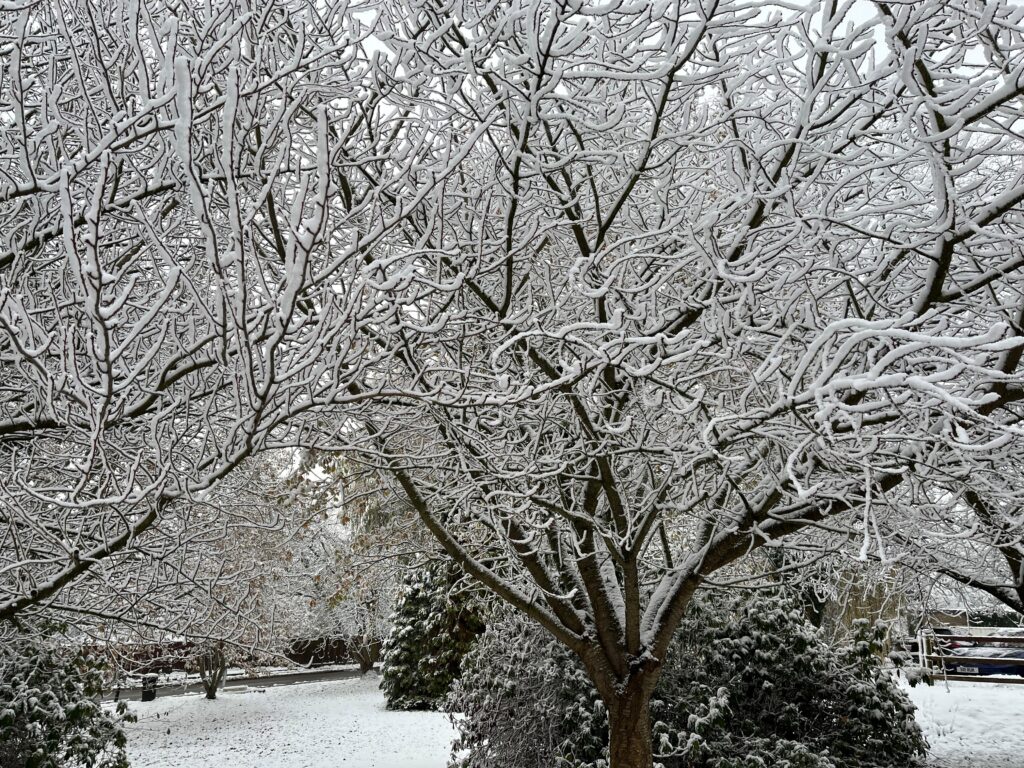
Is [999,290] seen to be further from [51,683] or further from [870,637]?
[51,683]

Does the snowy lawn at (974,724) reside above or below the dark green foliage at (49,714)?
below

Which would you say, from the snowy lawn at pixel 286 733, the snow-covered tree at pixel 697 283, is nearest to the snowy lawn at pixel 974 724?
the snow-covered tree at pixel 697 283

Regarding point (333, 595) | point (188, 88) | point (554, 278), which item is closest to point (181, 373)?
point (188, 88)

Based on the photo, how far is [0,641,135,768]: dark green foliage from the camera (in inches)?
271

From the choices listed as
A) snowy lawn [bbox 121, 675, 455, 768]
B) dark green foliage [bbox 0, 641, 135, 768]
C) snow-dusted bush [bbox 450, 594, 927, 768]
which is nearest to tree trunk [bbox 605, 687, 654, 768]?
snow-dusted bush [bbox 450, 594, 927, 768]

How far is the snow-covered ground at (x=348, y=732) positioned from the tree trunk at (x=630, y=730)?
4.76 metres

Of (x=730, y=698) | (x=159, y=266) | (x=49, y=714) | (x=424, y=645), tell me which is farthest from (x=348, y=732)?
(x=159, y=266)

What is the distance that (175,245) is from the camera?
4.56m

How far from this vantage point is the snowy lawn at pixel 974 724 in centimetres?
880

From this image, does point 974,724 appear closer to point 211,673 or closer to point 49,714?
point 49,714

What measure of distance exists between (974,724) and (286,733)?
10.3 metres

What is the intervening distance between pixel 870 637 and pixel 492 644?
3.84 m

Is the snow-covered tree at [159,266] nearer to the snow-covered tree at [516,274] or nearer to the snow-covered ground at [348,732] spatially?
the snow-covered tree at [516,274]

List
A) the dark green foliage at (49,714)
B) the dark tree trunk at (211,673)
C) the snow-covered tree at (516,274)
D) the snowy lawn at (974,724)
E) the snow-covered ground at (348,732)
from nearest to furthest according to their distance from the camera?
the snow-covered tree at (516,274) < the dark green foliage at (49,714) < the snowy lawn at (974,724) < the snow-covered ground at (348,732) < the dark tree trunk at (211,673)
